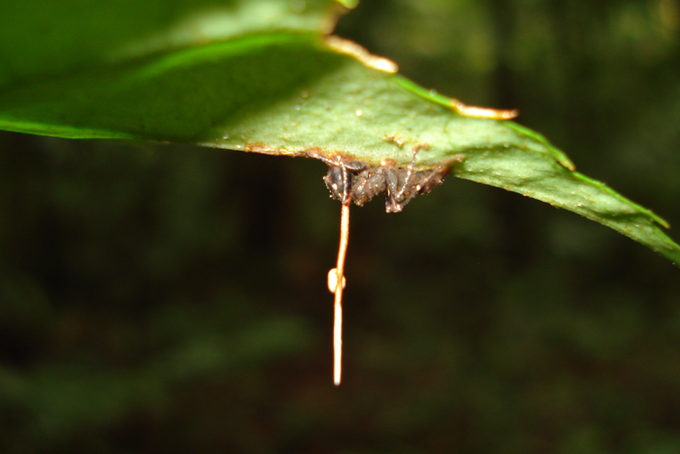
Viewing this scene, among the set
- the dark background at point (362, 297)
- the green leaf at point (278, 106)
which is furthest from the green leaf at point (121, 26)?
the dark background at point (362, 297)

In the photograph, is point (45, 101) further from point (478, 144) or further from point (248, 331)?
point (248, 331)

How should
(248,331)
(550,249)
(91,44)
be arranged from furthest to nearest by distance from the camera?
1. (550,249)
2. (248,331)
3. (91,44)

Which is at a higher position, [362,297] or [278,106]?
[278,106]

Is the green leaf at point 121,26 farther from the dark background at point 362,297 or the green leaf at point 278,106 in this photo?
the dark background at point 362,297

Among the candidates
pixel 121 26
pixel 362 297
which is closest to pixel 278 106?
pixel 121 26

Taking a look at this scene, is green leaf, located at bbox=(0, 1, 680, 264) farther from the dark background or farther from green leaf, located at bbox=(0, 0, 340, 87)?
the dark background

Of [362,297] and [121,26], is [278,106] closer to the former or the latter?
[121,26]

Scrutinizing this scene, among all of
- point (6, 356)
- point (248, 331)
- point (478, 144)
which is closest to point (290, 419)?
point (248, 331)

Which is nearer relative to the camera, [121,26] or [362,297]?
[121,26]
